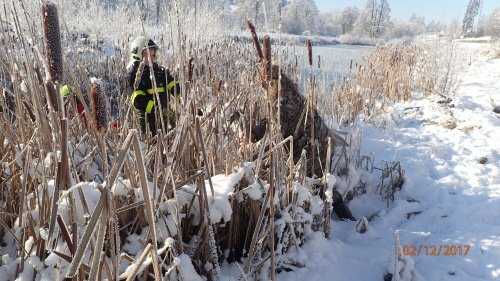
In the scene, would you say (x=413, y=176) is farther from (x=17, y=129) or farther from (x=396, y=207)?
(x=17, y=129)

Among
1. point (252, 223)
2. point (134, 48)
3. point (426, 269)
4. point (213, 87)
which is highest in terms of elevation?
point (134, 48)

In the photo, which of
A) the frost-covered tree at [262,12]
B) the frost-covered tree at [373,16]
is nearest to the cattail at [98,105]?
the frost-covered tree at [262,12]

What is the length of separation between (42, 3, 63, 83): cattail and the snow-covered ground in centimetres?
140

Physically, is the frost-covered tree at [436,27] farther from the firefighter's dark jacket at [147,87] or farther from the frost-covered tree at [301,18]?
the firefighter's dark jacket at [147,87]

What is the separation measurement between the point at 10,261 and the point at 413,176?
3054 mm

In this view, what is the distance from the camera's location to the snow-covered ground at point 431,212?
1.90 m

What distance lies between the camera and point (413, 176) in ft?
10.6

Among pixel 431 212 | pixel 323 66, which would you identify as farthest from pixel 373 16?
pixel 431 212

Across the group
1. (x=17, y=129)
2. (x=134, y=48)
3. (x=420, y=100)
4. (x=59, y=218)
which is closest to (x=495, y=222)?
(x=59, y=218)

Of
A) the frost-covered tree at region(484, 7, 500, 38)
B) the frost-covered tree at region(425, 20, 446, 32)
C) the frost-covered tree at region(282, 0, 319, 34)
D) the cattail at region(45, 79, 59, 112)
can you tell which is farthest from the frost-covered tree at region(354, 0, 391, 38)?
the cattail at region(45, 79, 59, 112)

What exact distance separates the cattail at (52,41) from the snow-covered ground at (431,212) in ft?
4.58

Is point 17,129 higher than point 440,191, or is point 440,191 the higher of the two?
point 17,129

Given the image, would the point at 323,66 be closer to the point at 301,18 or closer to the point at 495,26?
the point at 301,18

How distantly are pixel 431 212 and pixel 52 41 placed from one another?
8.68 ft
